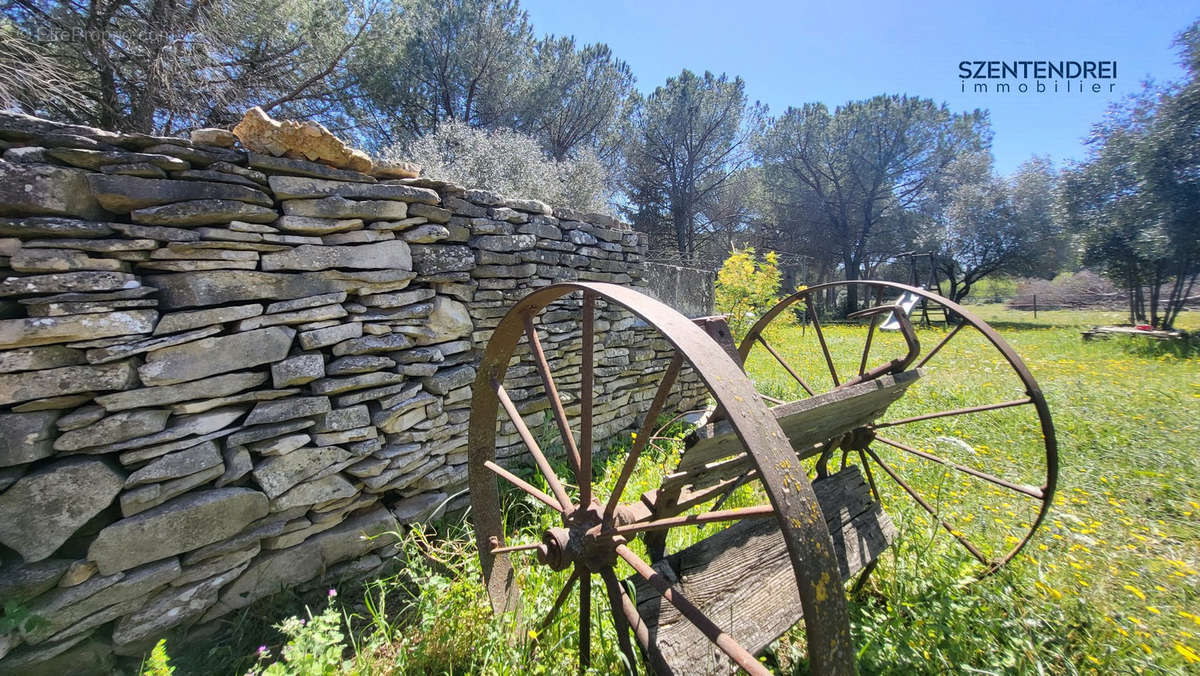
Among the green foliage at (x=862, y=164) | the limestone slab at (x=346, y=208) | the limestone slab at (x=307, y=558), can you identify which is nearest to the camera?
the limestone slab at (x=307, y=558)

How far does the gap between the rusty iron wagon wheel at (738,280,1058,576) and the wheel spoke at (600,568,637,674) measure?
46.9 inches

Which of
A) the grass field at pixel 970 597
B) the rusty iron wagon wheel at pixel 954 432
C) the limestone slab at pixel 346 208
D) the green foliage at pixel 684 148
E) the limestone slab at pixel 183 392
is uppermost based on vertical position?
the green foliage at pixel 684 148

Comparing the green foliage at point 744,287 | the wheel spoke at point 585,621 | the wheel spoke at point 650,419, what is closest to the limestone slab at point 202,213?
the wheel spoke at point 650,419

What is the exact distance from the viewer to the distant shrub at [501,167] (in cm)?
598

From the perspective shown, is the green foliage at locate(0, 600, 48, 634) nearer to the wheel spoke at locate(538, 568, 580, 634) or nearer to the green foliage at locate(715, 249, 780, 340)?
the wheel spoke at locate(538, 568, 580, 634)

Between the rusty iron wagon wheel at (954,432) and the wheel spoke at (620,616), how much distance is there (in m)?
1.19

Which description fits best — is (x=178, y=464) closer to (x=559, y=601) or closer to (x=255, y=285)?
(x=255, y=285)

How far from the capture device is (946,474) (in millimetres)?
2998

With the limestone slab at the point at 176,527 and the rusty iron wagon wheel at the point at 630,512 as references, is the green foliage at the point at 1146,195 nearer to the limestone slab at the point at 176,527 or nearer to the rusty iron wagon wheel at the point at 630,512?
the rusty iron wagon wheel at the point at 630,512

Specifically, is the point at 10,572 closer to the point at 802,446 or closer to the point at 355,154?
the point at 355,154

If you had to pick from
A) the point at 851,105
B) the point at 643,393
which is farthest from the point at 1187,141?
the point at 643,393

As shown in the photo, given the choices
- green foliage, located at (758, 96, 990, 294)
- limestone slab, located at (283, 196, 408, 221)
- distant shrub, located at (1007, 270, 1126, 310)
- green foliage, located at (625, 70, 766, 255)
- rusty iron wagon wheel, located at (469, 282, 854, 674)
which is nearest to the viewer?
rusty iron wagon wheel, located at (469, 282, 854, 674)

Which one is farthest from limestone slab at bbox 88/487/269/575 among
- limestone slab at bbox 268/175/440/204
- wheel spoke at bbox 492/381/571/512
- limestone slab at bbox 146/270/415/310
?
limestone slab at bbox 268/175/440/204

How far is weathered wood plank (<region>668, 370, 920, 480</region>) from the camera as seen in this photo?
4.35 ft
